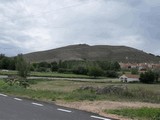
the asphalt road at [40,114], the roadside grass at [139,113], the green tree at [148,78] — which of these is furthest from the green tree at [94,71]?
the roadside grass at [139,113]

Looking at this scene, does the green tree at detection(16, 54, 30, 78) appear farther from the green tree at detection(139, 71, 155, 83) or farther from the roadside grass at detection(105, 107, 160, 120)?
the roadside grass at detection(105, 107, 160, 120)

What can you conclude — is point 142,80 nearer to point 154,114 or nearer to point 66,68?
point 66,68

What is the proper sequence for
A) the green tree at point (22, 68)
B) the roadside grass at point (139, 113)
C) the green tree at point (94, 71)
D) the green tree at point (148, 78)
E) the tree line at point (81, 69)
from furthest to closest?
the tree line at point (81, 69) < the green tree at point (94, 71) < the green tree at point (148, 78) < the green tree at point (22, 68) < the roadside grass at point (139, 113)

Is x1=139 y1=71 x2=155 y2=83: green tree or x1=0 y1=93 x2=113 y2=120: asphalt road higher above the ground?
x1=139 y1=71 x2=155 y2=83: green tree

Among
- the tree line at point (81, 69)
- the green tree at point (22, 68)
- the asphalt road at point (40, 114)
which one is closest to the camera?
the asphalt road at point (40, 114)

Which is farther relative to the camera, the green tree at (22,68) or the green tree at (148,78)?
the green tree at (148,78)

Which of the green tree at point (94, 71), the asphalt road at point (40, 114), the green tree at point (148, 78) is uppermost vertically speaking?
the green tree at point (94, 71)

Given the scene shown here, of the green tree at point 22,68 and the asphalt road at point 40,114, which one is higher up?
the green tree at point 22,68

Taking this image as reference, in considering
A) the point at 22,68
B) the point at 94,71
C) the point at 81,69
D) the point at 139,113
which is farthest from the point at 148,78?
the point at 139,113

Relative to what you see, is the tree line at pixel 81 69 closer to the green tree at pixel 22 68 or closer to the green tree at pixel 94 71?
the green tree at pixel 94 71

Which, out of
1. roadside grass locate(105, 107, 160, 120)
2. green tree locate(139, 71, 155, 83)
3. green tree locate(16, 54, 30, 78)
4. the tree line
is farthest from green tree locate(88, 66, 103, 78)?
roadside grass locate(105, 107, 160, 120)

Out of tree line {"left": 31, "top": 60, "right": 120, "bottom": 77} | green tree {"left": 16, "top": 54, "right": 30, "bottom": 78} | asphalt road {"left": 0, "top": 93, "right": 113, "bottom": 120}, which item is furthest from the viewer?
tree line {"left": 31, "top": 60, "right": 120, "bottom": 77}

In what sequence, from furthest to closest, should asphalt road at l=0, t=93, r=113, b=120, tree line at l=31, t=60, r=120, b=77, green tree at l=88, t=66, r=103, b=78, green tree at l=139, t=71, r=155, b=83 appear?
tree line at l=31, t=60, r=120, b=77 < green tree at l=88, t=66, r=103, b=78 < green tree at l=139, t=71, r=155, b=83 < asphalt road at l=0, t=93, r=113, b=120

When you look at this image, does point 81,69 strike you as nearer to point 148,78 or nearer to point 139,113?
point 148,78
